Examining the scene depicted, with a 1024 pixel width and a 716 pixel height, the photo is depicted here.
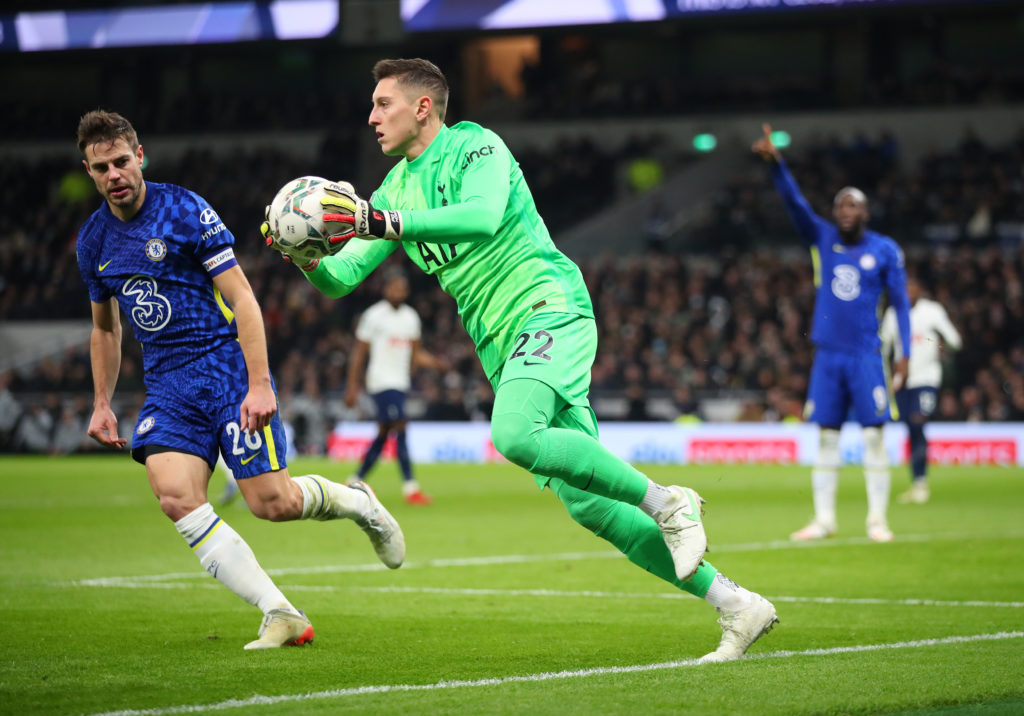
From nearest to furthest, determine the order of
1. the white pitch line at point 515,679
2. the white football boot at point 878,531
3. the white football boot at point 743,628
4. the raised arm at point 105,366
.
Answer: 1. the white pitch line at point 515,679
2. the white football boot at point 743,628
3. the raised arm at point 105,366
4. the white football boot at point 878,531

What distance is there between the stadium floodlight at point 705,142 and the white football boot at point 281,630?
100ft

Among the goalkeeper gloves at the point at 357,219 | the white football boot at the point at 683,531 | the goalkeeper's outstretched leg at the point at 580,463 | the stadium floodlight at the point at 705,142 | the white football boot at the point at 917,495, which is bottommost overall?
the white football boot at the point at 917,495

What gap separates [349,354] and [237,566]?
24704 millimetres

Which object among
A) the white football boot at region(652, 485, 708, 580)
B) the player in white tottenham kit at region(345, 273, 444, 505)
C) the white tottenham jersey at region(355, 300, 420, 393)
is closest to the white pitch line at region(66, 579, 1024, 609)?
the white football boot at region(652, 485, 708, 580)

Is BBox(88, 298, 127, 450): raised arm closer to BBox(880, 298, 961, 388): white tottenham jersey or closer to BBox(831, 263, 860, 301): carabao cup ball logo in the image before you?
BBox(831, 263, 860, 301): carabao cup ball logo

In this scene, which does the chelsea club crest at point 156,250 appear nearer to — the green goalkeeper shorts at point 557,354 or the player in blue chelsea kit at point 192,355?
the player in blue chelsea kit at point 192,355

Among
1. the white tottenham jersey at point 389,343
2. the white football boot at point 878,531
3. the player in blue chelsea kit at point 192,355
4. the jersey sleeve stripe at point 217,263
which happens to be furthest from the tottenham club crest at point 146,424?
the white tottenham jersey at point 389,343

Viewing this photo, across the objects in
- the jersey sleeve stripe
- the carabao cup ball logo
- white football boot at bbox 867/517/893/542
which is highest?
the jersey sleeve stripe

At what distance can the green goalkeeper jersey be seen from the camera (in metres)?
5.71

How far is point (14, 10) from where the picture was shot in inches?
1389

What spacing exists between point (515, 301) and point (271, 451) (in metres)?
1.28

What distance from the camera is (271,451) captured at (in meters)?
6.07

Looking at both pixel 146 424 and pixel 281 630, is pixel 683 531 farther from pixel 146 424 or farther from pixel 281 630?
pixel 146 424

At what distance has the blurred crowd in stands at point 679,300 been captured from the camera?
86.1ft
